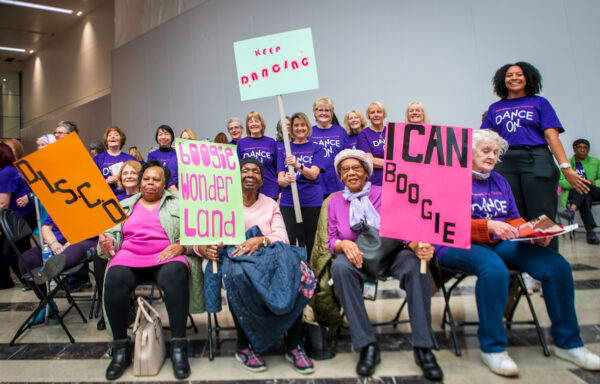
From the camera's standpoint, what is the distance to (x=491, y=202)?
2.23 metres

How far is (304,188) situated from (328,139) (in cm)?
53

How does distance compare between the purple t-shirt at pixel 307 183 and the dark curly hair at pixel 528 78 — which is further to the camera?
the purple t-shirt at pixel 307 183

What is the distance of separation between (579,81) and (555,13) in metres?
0.88

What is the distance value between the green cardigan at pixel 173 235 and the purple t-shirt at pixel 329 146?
130 cm

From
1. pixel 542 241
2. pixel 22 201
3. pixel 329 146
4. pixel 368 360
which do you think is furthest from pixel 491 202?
pixel 22 201

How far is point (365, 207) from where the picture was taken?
2285 millimetres

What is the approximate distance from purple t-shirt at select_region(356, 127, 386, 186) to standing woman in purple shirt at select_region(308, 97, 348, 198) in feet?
0.61

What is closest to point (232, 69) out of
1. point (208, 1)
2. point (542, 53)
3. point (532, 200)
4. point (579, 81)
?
point (208, 1)

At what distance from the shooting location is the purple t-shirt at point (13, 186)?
3.80m

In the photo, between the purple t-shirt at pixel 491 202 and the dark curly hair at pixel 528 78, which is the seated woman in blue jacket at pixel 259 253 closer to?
the purple t-shirt at pixel 491 202

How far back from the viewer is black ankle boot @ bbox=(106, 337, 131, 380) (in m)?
1.97

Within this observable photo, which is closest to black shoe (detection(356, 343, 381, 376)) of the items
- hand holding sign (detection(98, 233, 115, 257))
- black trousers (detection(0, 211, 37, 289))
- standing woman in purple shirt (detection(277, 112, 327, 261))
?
standing woman in purple shirt (detection(277, 112, 327, 261))

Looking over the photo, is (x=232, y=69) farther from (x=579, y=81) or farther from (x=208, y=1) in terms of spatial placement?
(x=579, y=81)

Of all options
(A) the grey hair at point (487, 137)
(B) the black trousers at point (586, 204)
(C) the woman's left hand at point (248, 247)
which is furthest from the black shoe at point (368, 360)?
(B) the black trousers at point (586, 204)
